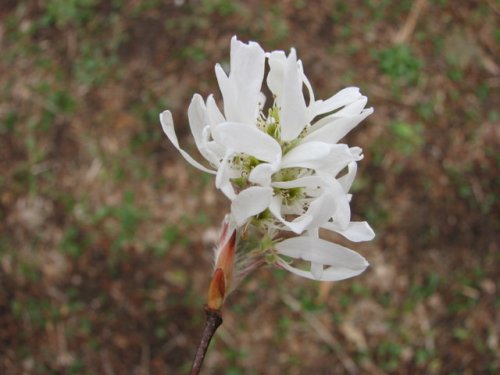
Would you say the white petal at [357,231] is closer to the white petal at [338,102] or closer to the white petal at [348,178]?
the white petal at [348,178]

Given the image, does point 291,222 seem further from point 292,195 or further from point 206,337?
point 206,337

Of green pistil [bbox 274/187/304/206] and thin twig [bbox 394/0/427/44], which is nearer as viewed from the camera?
green pistil [bbox 274/187/304/206]

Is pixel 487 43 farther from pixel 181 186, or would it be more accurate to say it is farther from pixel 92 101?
pixel 92 101

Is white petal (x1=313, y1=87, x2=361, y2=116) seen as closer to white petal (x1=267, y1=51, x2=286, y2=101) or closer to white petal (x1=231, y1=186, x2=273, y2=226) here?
white petal (x1=267, y1=51, x2=286, y2=101)

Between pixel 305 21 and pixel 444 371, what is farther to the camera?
pixel 305 21


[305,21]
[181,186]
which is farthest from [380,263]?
[305,21]

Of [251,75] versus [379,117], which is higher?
[251,75]

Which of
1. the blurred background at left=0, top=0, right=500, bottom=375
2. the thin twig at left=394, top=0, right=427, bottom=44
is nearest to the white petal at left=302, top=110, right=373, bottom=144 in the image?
the blurred background at left=0, top=0, right=500, bottom=375
